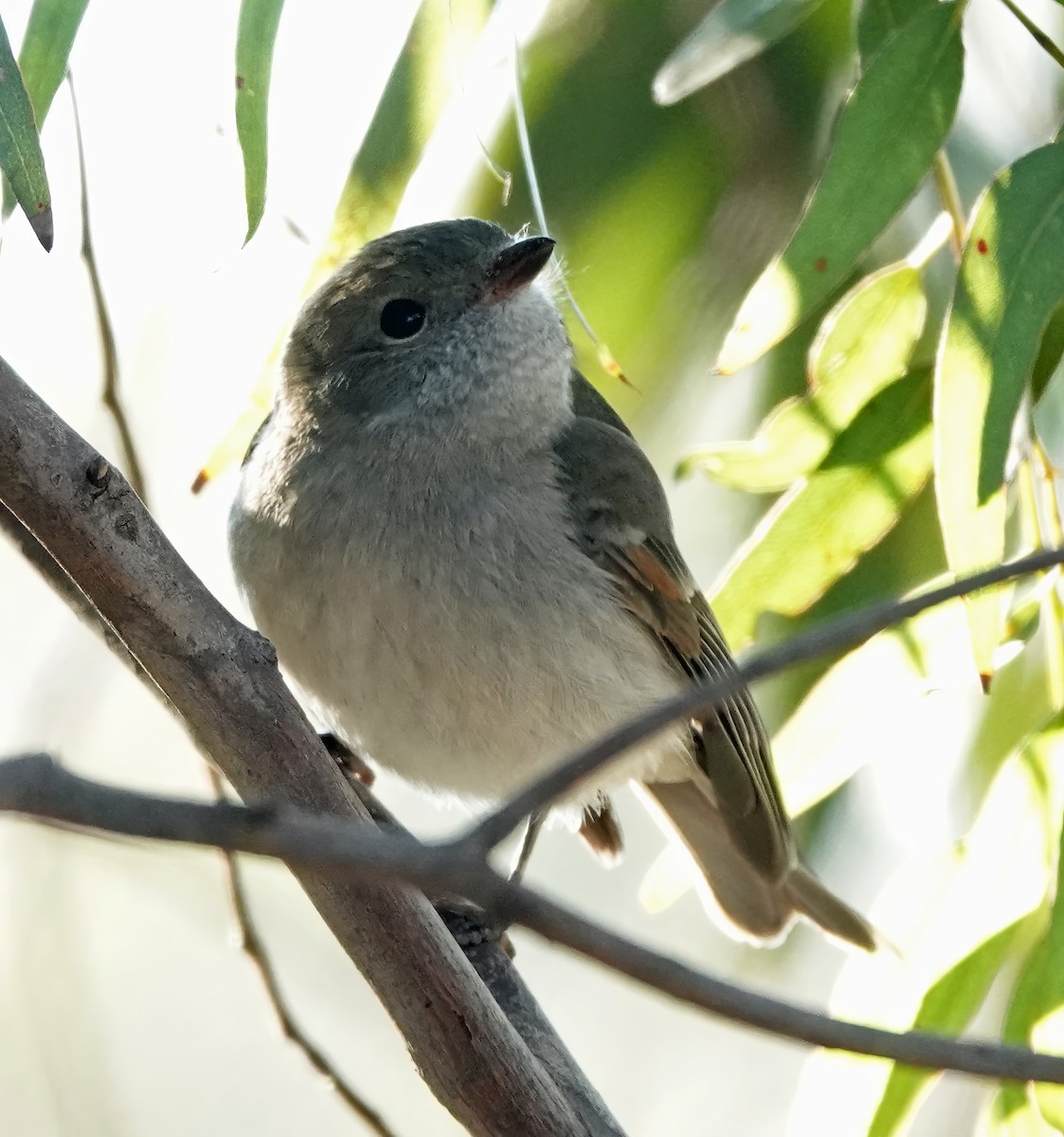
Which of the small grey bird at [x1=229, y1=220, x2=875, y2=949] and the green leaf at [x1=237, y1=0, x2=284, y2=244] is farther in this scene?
the small grey bird at [x1=229, y1=220, x2=875, y2=949]

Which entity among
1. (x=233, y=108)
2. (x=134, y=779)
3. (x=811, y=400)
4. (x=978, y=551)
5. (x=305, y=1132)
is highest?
(x=233, y=108)

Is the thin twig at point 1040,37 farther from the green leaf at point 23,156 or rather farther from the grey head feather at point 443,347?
the green leaf at point 23,156

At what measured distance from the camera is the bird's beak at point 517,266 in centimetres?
198

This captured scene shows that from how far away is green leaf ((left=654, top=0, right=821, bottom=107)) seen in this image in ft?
5.28

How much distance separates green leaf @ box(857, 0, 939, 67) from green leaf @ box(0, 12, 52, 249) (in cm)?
101

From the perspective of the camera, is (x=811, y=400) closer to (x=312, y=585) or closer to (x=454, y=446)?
(x=454, y=446)

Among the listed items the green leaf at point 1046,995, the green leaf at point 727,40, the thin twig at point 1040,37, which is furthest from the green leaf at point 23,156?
the green leaf at point 1046,995

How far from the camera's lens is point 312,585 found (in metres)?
1.85

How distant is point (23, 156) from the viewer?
124cm

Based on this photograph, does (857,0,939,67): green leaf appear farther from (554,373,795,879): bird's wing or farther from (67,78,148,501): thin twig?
(67,78,148,501): thin twig

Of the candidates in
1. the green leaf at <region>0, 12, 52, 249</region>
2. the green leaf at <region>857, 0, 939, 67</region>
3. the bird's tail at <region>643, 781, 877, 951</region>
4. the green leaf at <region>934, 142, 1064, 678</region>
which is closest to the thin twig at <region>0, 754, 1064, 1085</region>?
the green leaf at <region>0, 12, 52, 249</region>

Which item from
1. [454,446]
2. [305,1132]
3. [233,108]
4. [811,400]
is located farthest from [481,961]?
[305,1132]

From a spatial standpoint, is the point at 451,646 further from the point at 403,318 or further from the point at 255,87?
the point at 255,87

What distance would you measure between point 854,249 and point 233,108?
2.23ft
